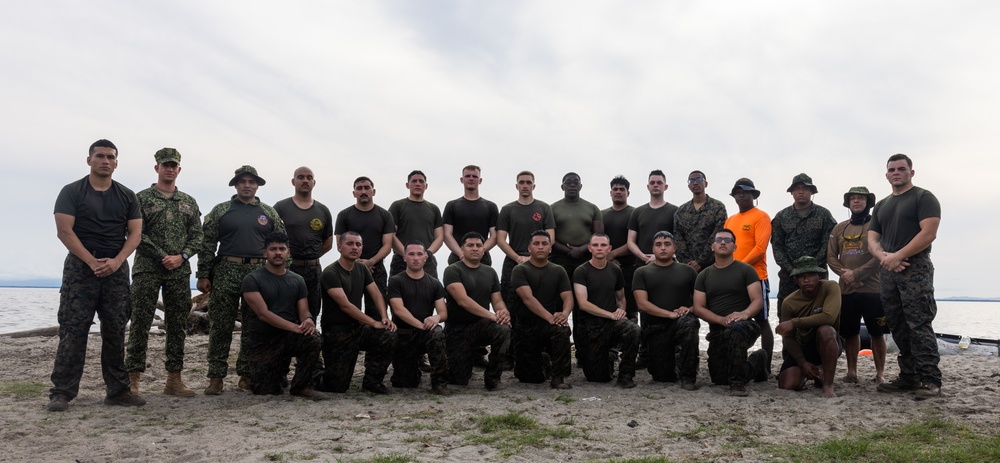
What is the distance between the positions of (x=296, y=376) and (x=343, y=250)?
1.41m

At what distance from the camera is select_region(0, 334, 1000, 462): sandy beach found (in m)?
4.73

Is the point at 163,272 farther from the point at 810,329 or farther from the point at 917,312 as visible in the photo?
the point at 917,312

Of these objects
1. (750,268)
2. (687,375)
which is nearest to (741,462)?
(687,375)

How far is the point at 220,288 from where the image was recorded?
6.93 meters

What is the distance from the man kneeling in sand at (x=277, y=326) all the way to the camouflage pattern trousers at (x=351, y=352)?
0.23 metres

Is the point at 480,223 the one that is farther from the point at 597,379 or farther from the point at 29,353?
the point at 29,353

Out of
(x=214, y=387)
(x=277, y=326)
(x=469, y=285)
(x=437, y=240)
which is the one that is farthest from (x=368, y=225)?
(x=214, y=387)

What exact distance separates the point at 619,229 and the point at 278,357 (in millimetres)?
4632

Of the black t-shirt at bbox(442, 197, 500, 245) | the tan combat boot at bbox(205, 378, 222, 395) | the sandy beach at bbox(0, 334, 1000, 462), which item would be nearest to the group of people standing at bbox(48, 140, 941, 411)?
the tan combat boot at bbox(205, 378, 222, 395)

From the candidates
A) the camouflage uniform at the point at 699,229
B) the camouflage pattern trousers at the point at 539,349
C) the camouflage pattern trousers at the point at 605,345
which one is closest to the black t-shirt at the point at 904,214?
the camouflage uniform at the point at 699,229

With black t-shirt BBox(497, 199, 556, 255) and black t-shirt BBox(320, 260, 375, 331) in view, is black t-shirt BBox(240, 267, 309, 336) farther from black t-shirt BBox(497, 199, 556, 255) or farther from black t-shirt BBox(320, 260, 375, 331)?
black t-shirt BBox(497, 199, 556, 255)

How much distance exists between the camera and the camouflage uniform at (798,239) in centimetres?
791

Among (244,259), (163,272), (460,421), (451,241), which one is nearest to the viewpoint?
(460,421)

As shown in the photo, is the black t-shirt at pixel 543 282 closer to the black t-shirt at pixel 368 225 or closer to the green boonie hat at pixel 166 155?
the black t-shirt at pixel 368 225
